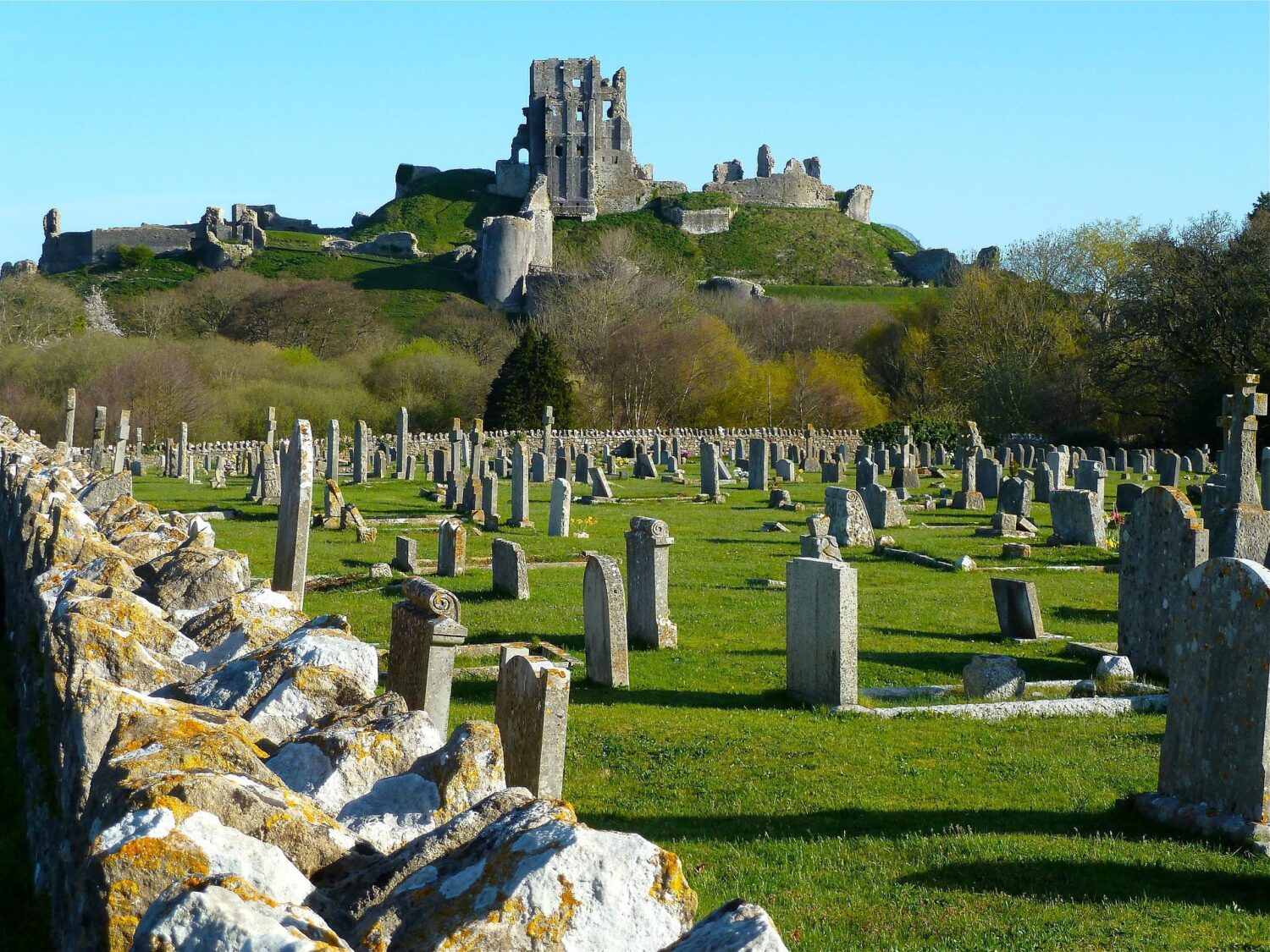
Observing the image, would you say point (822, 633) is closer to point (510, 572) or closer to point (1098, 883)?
point (1098, 883)

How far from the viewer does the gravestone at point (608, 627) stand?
10.9m

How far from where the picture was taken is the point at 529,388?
55.6 meters

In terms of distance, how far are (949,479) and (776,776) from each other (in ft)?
99.6

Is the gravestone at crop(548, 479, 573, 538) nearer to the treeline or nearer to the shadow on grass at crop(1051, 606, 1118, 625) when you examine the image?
the shadow on grass at crop(1051, 606, 1118, 625)

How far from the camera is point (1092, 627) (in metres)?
13.9

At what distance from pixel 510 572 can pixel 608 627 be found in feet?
15.7

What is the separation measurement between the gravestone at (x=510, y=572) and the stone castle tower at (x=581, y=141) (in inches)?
4411

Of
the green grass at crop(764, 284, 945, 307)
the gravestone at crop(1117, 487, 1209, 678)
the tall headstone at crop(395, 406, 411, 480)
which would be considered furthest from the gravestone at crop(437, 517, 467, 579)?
the green grass at crop(764, 284, 945, 307)

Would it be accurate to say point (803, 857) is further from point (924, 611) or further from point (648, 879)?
point (924, 611)

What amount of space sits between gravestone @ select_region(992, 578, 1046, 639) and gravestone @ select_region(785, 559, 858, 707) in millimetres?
3344

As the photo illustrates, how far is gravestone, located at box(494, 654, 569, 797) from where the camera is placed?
21.3 ft

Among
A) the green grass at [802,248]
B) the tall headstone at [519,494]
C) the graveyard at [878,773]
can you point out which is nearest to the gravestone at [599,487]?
the tall headstone at [519,494]

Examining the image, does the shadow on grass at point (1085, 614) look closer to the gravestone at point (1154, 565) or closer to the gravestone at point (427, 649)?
the gravestone at point (1154, 565)

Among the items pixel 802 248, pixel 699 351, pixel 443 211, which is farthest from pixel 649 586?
pixel 443 211
